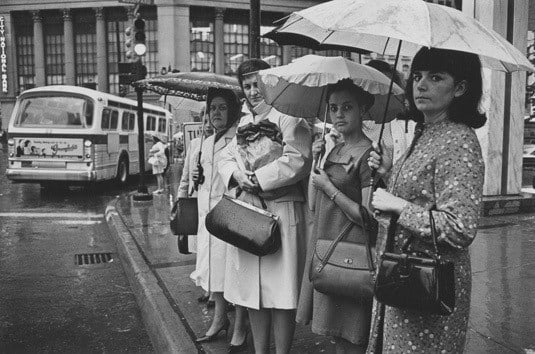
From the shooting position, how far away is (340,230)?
9.82 ft

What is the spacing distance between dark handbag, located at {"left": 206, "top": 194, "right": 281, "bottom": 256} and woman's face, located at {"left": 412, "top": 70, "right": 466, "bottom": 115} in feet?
4.61

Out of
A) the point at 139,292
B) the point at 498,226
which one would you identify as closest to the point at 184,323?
the point at 139,292

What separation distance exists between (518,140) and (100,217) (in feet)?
27.9

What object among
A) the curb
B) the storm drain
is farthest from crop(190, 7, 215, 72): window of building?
the curb

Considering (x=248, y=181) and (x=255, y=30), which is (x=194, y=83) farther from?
(x=255, y=30)

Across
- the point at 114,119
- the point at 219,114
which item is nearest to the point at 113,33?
the point at 114,119

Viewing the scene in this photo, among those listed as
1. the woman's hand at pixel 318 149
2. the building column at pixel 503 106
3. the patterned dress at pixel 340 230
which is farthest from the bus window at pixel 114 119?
the patterned dress at pixel 340 230

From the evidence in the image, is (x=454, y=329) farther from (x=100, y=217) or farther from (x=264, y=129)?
(x=100, y=217)

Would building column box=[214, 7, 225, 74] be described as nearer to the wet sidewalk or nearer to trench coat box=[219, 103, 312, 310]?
the wet sidewalk

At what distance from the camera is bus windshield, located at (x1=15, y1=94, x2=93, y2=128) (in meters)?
15.6

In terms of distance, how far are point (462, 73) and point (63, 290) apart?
559 centimetres

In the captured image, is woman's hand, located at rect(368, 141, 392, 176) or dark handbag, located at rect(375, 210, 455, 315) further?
woman's hand, located at rect(368, 141, 392, 176)

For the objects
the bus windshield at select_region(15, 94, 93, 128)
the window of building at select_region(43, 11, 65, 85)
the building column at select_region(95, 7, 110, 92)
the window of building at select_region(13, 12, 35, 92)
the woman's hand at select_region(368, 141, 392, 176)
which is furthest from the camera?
the window of building at select_region(13, 12, 35, 92)

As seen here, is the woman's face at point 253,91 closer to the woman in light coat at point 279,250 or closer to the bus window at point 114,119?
the woman in light coat at point 279,250
